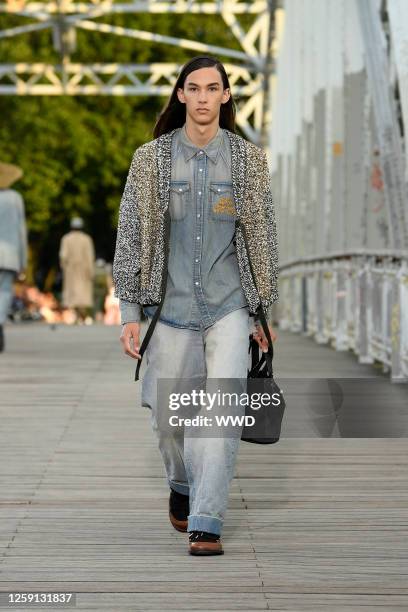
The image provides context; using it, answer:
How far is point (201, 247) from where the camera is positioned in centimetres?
649

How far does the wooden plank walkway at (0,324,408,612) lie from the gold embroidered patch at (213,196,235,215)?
113cm

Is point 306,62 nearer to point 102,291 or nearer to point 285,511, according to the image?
point 102,291

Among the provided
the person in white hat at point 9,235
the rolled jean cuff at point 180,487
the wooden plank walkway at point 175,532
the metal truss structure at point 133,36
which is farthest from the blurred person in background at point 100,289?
the rolled jean cuff at point 180,487

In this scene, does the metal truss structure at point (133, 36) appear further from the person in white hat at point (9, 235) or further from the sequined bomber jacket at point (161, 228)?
the sequined bomber jacket at point (161, 228)

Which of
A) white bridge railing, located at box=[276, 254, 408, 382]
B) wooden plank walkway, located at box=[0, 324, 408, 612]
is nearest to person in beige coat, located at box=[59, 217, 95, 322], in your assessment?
white bridge railing, located at box=[276, 254, 408, 382]

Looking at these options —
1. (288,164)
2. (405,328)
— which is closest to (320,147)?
(288,164)

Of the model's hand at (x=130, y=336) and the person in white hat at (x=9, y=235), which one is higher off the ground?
the model's hand at (x=130, y=336)

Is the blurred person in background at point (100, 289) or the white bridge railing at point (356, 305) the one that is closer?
the white bridge railing at point (356, 305)

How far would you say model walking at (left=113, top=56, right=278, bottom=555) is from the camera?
6496 millimetres

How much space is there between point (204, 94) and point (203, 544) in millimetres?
1472

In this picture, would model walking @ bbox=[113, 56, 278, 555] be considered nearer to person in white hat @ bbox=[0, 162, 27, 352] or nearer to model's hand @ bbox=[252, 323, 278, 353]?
model's hand @ bbox=[252, 323, 278, 353]

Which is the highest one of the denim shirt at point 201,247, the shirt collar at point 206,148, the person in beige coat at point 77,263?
the shirt collar at point 206,148

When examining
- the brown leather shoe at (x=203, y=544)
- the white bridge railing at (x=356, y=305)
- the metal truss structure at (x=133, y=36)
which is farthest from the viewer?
the metal truss structure at (x=133, y=36)

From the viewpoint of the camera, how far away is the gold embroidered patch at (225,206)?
257 inches
